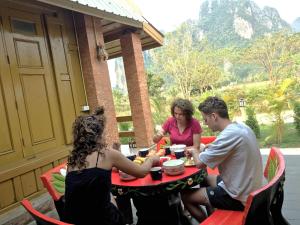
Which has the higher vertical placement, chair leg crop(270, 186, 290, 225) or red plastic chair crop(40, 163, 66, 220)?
red plastic chair crop(40, 163, 66, 220)

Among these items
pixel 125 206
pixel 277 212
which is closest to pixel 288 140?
pixel 125 206

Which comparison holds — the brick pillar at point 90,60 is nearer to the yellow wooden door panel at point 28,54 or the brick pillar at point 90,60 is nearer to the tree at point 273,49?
the yellow wooden door panel at point 28,54

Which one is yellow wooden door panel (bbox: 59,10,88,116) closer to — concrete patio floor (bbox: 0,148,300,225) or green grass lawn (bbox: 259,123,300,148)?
concrete patio floor (bbox: 0,148,300,225)

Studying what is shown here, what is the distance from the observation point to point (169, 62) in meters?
17.5

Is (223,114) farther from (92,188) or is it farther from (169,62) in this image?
(169,62)

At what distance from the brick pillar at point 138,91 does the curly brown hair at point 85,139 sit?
481 centimetres

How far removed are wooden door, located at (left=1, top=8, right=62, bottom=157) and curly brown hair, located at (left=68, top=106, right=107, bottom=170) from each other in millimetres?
2008

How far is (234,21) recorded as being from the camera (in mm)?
41469

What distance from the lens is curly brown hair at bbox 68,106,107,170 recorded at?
1812 millimetres

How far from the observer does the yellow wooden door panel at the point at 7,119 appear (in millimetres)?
3342

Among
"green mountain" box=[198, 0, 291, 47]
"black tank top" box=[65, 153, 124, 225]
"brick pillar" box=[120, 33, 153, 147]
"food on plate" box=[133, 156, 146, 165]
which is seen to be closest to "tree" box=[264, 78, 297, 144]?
"brick pillar" box=[120, 33, 153, 147]

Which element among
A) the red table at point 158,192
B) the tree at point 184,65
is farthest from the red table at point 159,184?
the tree at point 184,65

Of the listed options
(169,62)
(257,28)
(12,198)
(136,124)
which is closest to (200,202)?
(12,198)

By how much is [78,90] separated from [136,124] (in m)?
2.40
